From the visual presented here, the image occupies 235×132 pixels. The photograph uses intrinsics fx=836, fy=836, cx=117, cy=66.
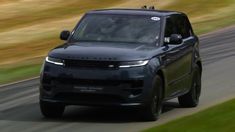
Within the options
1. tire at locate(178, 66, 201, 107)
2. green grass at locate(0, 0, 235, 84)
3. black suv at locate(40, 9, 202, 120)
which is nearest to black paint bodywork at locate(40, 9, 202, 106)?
A: black suv at locate(40, 9, 202, 120)

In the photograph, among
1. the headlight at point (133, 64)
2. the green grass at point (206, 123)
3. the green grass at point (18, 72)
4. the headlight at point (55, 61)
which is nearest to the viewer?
the green grass at point (206, 123)

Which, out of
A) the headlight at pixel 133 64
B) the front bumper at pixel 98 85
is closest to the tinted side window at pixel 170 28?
the headlight at pixel 133 64

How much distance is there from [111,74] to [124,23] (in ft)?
5.72

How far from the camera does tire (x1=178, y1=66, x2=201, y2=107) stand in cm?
1475

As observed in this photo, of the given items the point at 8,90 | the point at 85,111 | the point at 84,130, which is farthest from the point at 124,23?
the point at 8,90

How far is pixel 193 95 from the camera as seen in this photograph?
14.9 meters

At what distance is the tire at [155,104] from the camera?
12.4 metres

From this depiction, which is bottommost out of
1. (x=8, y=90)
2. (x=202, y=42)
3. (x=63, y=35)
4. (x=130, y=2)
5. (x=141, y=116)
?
(x=130, y=2)

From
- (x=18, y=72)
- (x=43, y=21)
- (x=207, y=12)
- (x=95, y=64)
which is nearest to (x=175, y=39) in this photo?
(x=95, y=64)

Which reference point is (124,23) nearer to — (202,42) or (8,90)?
(8,90)

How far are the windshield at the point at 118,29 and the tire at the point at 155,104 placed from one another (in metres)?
0.91

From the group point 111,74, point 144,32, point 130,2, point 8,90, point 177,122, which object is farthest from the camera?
point 130,2

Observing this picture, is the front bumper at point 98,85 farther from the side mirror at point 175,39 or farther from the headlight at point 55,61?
the side mirror at point 175,39

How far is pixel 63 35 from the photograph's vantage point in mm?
13695
